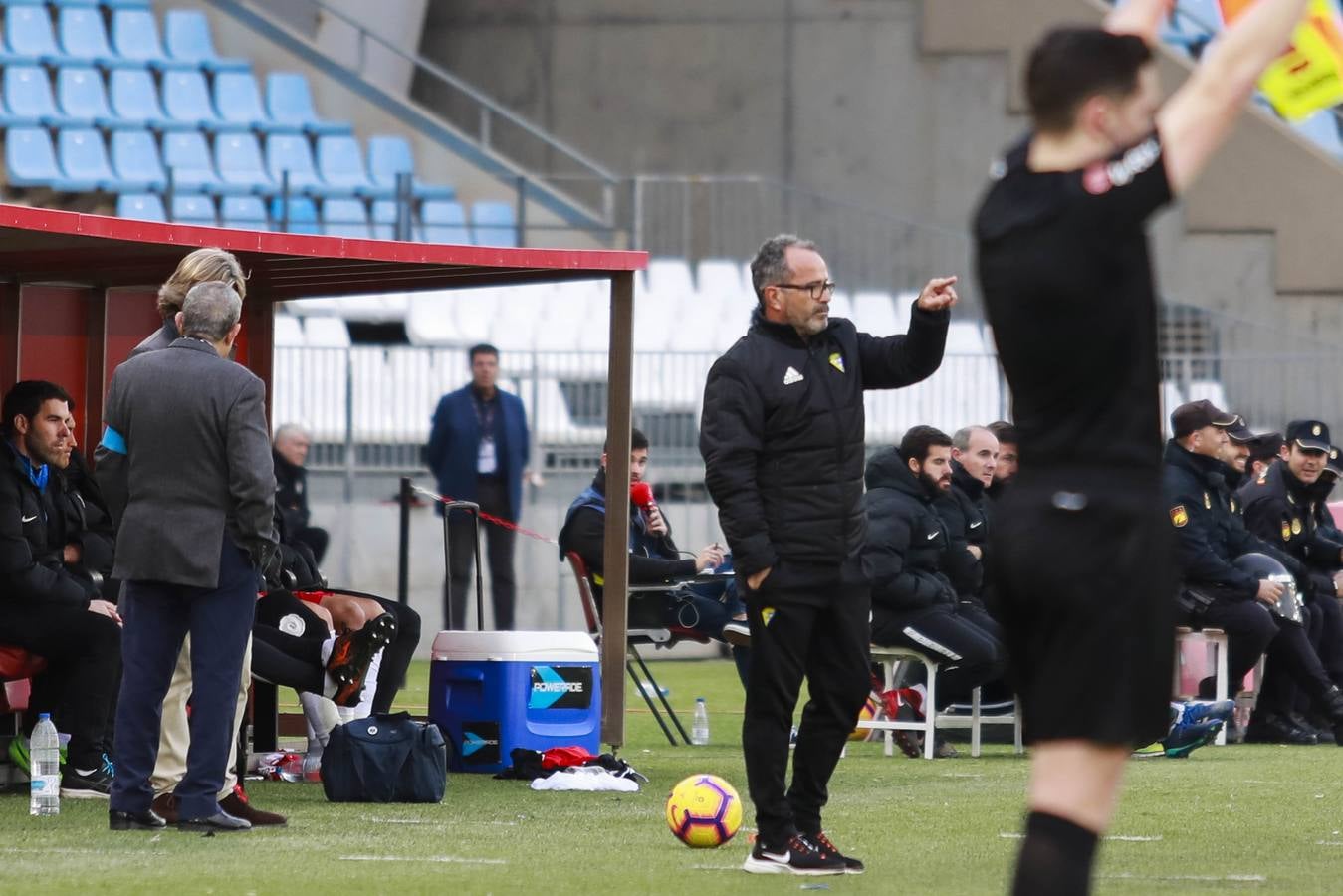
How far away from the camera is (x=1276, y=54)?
3.39 m

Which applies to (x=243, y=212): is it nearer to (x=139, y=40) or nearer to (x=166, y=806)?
(x=139, y=40)

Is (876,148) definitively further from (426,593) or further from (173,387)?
(173,387)

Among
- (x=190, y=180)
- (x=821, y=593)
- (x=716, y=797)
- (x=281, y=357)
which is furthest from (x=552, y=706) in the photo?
(x=190, y=180)

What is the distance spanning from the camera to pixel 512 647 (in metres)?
9.44

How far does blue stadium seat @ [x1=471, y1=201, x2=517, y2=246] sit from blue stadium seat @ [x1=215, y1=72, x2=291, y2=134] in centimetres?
202

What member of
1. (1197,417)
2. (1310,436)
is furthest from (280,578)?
(1310,436)

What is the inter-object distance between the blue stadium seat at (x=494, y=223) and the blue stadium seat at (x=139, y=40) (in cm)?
319

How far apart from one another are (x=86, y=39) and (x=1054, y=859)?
19105 millimetres

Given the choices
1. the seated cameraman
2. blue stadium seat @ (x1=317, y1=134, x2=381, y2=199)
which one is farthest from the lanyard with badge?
blue stadium seat @ (x1=317, y1=134, x2=381, y2=199)

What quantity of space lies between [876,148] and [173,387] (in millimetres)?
16722

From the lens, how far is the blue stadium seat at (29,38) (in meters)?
20.3

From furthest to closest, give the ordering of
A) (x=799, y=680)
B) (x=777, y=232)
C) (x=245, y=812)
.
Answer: (x=777, y=232) → (x=245, y=812) → (x=799, y=680)

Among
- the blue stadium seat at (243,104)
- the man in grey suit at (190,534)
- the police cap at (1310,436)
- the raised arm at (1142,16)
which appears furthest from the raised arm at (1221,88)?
the blue stadium seat at (243,104)

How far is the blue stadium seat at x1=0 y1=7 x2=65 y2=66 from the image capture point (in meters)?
20.3
